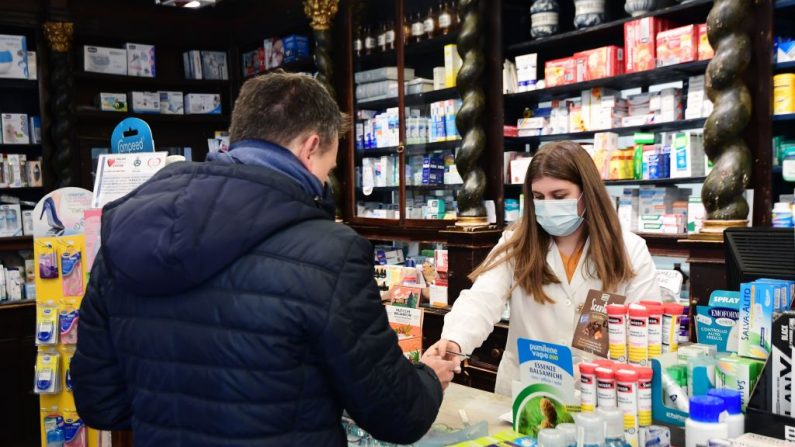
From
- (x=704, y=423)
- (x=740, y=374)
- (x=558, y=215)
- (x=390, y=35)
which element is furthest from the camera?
(x=390, y=35)

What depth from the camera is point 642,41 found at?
155 inches

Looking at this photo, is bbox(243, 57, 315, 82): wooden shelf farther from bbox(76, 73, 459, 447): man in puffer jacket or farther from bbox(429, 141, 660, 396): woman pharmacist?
bbox(76, 73, 459, 447): man in puffer jacket

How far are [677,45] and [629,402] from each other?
2.82 m

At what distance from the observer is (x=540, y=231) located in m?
2.56

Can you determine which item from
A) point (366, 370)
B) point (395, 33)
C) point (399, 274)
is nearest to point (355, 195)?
point (399, 274)

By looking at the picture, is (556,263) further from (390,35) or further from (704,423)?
(390,35)

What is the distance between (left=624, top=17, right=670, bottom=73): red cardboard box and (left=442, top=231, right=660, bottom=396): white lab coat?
5.87ft

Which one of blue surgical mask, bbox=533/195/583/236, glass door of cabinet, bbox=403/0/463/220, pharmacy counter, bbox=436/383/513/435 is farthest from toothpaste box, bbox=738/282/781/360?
glass door of cabinet, bbox=403/0/463/220

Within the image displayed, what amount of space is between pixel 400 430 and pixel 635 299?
1.29 meters

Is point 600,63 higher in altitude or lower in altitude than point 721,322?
higher

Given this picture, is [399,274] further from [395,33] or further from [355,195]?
[395,33]

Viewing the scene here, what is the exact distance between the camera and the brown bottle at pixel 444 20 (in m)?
4.87

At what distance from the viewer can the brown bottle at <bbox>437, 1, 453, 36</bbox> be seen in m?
4.87

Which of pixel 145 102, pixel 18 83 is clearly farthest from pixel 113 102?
pixel 18 83
